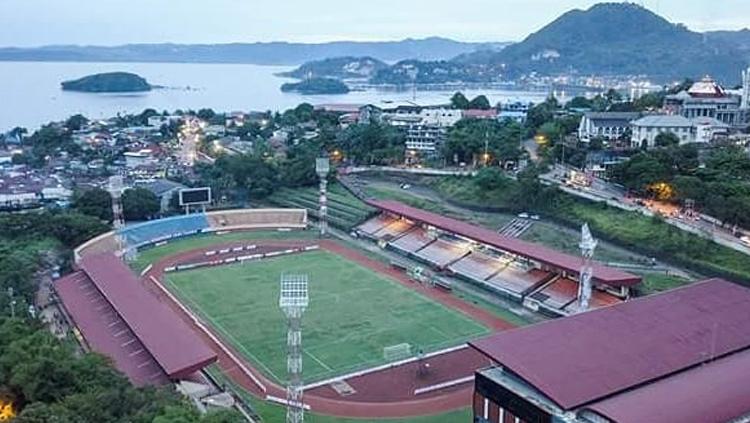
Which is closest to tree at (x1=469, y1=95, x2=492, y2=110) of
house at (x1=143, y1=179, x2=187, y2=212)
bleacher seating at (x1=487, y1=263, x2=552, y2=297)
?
house at (x1=143, y1=179, x2=187, y2=212)

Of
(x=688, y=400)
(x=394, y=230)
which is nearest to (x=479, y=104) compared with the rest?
(x=394, y=230)

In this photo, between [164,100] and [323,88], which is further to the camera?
[323,88]

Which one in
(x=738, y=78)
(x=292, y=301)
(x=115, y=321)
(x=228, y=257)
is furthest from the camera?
(x=738, y=78)

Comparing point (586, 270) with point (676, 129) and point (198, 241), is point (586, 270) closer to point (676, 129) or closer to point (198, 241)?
point (198, 241)

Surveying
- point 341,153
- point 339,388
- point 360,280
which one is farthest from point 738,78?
point 339,388

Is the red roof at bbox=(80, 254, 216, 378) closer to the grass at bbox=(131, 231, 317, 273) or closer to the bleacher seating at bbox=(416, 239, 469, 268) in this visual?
the grass at bbox=(131, 231, 317, 273)

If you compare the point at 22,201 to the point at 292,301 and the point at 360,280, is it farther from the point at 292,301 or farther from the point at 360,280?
the point at 292,301

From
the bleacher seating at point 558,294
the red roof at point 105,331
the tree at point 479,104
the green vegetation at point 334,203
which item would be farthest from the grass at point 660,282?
the tree at point 479,104
